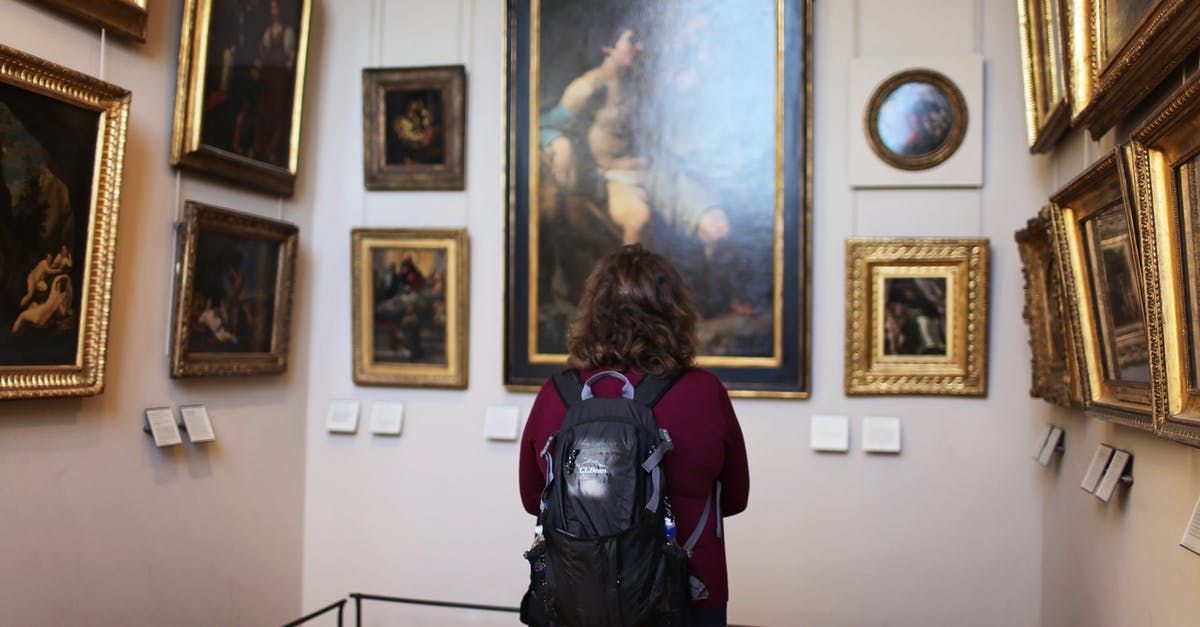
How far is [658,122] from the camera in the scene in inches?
266

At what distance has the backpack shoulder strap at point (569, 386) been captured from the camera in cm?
367

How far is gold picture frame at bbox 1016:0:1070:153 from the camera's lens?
15.8 feet

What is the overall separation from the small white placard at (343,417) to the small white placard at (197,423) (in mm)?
1204

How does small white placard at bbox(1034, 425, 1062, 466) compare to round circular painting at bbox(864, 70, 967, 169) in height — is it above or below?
below

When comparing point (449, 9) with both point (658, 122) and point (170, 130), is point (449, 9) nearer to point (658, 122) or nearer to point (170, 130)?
point (658, 122)

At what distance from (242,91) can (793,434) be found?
4.15 m

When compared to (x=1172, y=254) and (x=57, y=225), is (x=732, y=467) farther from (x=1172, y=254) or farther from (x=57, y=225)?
(x=57, y=225)

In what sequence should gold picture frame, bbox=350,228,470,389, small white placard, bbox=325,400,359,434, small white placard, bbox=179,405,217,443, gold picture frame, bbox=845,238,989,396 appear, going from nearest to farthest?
small white placard, bbox=179,405,217,443, gold picture frame, bbox=845,238,989,396, gold picture frame, bbox=350,228,470,389, small white placard, bbox=325,400,359,434

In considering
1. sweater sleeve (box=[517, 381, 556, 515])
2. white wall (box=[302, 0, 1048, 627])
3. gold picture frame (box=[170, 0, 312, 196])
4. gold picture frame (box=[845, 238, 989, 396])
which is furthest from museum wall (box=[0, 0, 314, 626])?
gold picture frame (box=[845, 238, 989, 396])

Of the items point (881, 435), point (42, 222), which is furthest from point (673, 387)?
point (881, 435)

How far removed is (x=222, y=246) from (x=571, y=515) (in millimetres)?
3561

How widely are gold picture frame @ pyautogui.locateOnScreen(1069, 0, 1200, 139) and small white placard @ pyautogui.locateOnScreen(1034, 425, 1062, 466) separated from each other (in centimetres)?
185

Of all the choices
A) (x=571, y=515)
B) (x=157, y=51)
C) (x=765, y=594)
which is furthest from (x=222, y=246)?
(x=765, y=594)

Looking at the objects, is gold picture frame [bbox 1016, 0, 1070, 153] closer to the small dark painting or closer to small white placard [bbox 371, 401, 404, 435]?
the small dark painting
